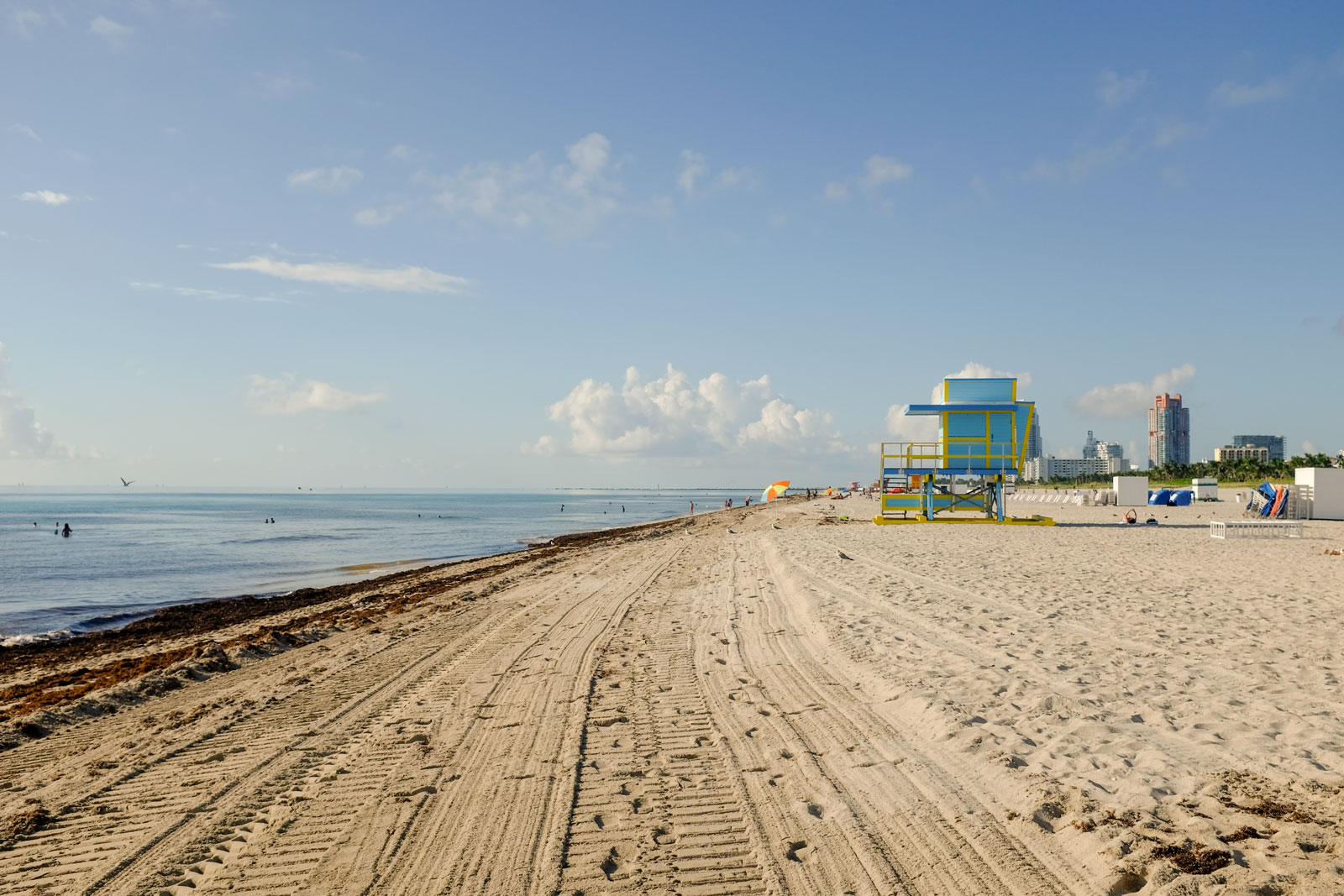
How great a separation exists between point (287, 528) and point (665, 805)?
55797 millimetres

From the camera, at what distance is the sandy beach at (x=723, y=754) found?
11.7 feet

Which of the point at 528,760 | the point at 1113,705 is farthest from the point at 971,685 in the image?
the point at 528,760

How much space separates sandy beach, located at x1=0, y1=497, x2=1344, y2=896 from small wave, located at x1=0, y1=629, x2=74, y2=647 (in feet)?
14.3

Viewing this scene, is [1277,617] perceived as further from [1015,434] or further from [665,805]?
[1015,434]

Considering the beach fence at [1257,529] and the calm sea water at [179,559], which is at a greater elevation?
the beach fence at [1257,529]

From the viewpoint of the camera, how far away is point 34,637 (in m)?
14.3

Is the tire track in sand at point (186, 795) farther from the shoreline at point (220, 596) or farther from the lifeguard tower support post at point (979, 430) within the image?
the lifeguard tower support post at point (979, 430)

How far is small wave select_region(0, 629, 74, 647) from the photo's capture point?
1367 cm

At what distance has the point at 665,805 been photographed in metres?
4.27

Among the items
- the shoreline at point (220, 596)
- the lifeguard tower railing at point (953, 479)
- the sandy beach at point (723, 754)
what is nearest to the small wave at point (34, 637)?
the shoreline at point (220, 596)

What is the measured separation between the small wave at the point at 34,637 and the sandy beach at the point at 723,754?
4.37 m

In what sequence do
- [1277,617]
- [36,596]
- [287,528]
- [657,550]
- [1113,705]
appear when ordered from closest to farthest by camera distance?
[1113,705]
[1277,617]
[36,596]
[657,550]
[287,528]

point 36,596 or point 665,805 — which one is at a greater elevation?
point 665,805

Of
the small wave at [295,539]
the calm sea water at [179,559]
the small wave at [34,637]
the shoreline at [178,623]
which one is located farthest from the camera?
the small wave at [295,539]
